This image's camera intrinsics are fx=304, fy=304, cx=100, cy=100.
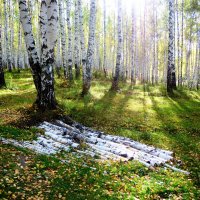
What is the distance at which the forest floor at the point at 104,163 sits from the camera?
25.3ft

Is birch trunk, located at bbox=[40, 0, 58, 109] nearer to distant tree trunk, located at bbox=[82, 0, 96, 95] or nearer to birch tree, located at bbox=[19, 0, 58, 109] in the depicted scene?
birch tree, located at bbox=[19, 0, 58, 109]

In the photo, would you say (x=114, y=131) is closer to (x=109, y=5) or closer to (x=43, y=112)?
(x=43, y=112)

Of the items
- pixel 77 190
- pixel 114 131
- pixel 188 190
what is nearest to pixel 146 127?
pixel 114 131

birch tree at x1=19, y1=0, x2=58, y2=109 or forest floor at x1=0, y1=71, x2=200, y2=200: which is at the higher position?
birch tree at x1=19, y1=0, x2=58, y2=109

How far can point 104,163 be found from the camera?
990 cm

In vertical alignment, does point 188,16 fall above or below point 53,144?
above

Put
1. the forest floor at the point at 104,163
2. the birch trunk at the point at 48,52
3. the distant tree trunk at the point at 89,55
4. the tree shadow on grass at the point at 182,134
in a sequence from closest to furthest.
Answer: the forest floor at the point at 104,163
the tree shadow on grass at the point at 182,134
the birch trunk at the point at 48,52
the distant tree trunk at the point at 89,55

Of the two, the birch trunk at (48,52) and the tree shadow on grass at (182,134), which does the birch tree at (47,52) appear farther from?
the tree shadow on grass at (182,134)

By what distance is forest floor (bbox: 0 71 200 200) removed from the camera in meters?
7.71

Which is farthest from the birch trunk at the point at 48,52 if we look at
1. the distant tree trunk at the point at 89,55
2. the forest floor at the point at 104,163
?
the distant tree trunk at the point at 89,55

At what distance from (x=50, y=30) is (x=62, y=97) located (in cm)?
626

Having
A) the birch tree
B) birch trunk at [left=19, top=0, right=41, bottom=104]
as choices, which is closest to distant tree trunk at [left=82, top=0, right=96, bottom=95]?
birch trunk at [left=19, top=0, right=41, bottom=104]

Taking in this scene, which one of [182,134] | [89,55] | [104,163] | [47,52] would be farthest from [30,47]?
[182,134]

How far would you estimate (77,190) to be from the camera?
7.76 m
